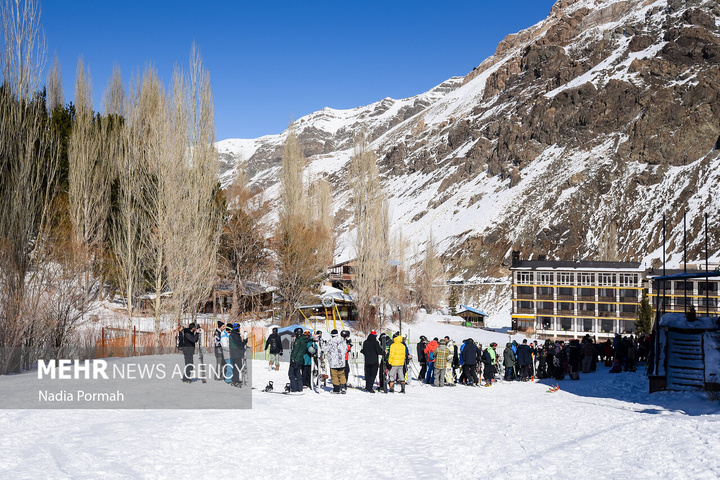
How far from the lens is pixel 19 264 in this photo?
17828 mm

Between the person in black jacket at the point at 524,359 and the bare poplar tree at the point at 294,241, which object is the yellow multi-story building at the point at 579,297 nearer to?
the bare poplar tree at the point at 294,241

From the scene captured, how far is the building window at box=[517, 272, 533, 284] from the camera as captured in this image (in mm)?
73062

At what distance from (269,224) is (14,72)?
91.3 feet

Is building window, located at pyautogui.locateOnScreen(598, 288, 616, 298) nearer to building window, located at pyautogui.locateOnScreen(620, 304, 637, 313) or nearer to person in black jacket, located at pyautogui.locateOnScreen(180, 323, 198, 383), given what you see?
building window, located at pyautogui.locateOnScreen(620, 304, 637, 313)

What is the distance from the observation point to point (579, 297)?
236ft

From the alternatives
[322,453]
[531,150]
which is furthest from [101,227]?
[531,150]

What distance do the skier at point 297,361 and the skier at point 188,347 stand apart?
8.03 feet

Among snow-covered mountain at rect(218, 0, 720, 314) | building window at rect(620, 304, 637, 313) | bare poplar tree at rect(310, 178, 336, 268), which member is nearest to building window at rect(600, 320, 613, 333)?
building window at rect(620, 304, 637, 313)

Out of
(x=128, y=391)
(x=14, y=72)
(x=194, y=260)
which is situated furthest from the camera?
(x=194, y=260)

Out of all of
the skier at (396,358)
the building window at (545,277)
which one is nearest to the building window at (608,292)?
the building window at (545,277)

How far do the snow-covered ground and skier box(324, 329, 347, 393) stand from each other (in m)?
1.30

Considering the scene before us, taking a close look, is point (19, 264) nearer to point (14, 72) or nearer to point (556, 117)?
point (14, 72)

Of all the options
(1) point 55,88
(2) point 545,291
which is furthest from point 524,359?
(2) point 545,291

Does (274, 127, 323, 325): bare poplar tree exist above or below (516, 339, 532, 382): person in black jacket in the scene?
above
